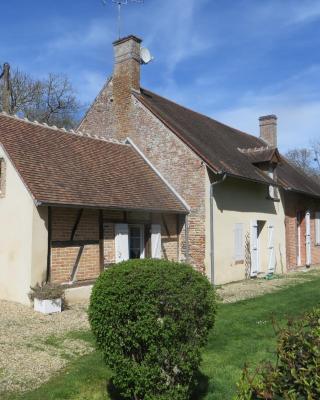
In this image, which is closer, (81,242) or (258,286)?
(81,242)

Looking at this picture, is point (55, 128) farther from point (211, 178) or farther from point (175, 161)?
point (211, 178)

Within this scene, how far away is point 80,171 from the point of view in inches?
474

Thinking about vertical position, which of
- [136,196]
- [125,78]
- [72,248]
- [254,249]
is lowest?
[254,249]

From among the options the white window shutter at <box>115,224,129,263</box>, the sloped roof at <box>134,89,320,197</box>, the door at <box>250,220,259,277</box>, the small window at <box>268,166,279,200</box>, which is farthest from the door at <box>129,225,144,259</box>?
the small window at <box>268,166,279,200</box>

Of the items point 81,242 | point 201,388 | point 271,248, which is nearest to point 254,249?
point 271,248

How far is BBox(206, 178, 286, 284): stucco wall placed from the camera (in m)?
14.3

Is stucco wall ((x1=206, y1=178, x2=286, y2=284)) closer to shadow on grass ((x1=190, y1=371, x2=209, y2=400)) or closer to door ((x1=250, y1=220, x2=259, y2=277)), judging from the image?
door ((x1=250, y1=220, x2=259, y2=277))

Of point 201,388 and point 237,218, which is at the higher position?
point 237,218

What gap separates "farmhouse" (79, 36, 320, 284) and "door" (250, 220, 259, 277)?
0.03 meters

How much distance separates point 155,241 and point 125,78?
616 cm

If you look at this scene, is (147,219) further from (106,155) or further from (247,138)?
(247,138)

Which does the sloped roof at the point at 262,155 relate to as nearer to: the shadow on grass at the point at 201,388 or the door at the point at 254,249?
the door at the point at 254,249

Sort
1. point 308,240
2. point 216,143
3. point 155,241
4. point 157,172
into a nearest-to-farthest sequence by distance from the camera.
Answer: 1. point 155,241
2. point 157,172
3. point 216,143
4. point 308,240

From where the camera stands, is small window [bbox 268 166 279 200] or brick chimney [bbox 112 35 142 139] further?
small window [bbox 268 166 279 200]
